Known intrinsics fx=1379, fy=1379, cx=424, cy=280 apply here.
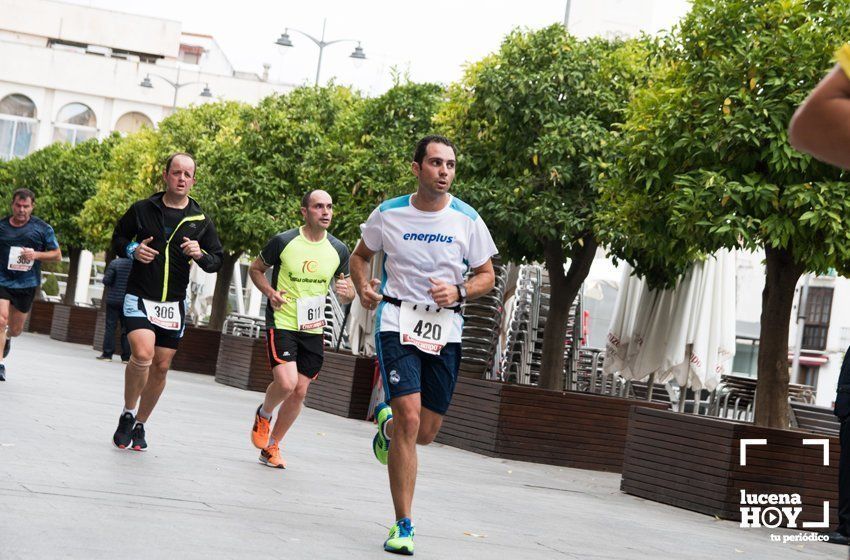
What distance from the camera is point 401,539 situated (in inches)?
251

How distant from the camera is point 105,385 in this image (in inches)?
703

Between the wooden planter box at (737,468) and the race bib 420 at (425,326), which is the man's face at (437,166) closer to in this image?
the race bib 420 at (425,326)

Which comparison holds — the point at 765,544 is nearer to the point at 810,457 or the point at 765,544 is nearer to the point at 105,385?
the point at 810,457

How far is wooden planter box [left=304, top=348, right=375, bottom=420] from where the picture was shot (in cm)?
1881

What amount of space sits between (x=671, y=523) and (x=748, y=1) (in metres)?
4.38

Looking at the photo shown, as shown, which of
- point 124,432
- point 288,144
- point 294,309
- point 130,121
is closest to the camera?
point 124,432

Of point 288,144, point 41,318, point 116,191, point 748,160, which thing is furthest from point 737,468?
point 41,318

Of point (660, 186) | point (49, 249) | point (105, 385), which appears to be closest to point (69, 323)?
point (105, 385)

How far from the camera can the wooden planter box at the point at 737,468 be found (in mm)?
10727

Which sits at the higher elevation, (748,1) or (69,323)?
(748,1)

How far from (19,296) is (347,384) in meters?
5.53

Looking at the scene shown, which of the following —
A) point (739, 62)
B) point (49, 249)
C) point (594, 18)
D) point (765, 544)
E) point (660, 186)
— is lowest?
point (765, 544)

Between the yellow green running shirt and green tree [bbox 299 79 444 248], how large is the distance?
35.1ft

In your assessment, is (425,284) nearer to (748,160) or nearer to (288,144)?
(748,160)
